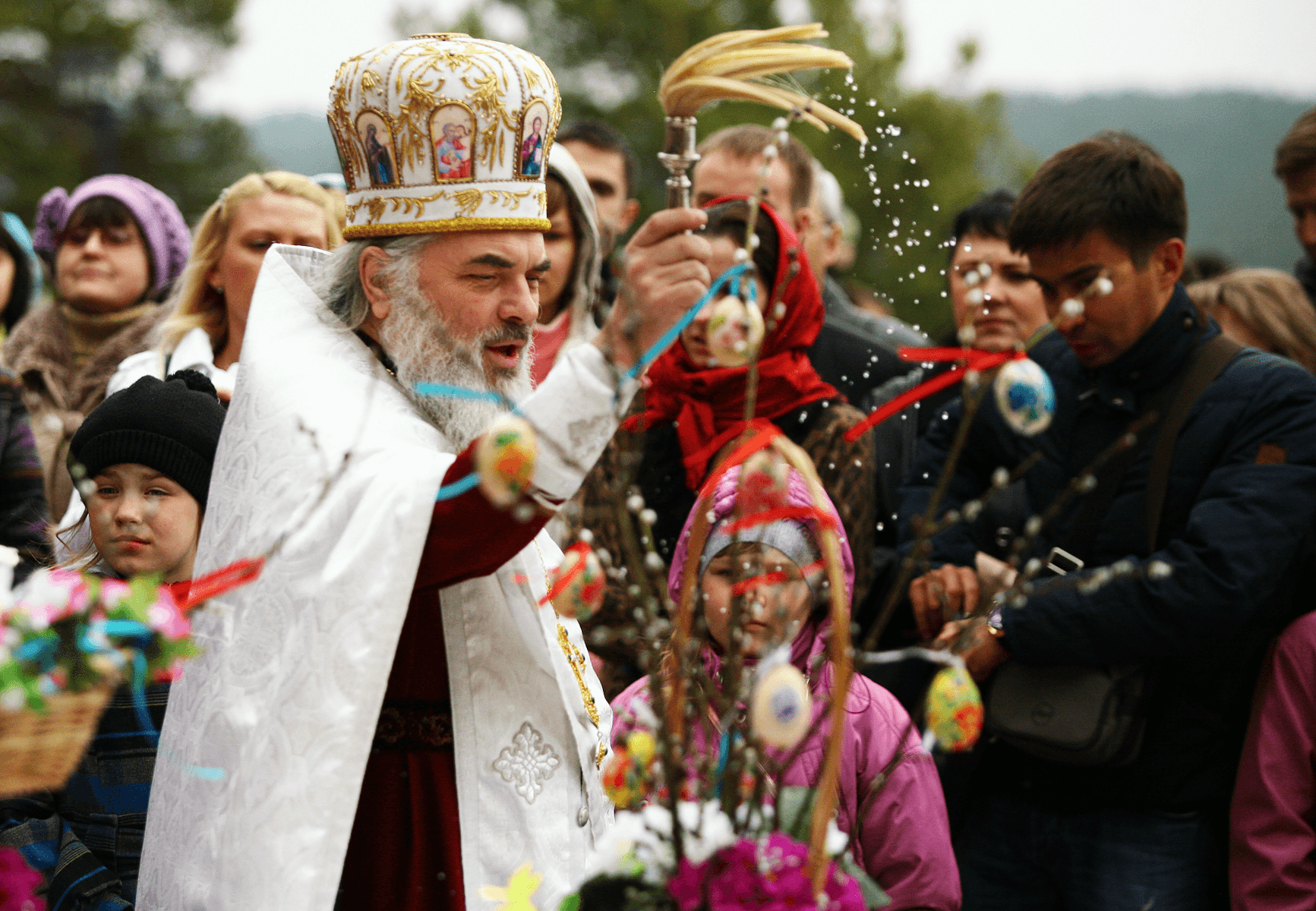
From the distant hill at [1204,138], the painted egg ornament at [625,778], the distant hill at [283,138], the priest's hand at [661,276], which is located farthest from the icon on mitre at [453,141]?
the distant hill at [283,138]

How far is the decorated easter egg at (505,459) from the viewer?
1.55 metres

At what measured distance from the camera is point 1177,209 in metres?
3.15

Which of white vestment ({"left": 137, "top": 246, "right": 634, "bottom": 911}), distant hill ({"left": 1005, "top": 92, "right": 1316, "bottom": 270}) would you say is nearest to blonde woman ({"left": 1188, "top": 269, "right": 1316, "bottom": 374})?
white vestment ({"left": 137, "top": 246, "right": 634, "bottom": 911})

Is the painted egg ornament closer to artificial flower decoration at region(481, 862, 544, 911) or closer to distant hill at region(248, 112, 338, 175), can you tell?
artificial flower decoration at region(481, 862, 544, 911)

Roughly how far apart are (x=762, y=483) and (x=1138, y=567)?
161cm

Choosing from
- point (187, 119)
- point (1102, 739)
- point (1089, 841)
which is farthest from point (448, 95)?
point (187, 119)

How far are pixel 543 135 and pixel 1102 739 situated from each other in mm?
1749

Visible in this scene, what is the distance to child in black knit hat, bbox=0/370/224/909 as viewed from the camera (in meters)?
2.60

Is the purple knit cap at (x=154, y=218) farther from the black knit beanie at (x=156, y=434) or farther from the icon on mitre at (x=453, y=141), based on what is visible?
the icon on mitre at (x=453, y=141)

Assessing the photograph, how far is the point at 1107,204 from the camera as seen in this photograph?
10.1 feet

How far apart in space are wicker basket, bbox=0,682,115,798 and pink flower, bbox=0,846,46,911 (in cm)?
25

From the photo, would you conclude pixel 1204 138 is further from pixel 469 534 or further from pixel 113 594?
pixel 113 594

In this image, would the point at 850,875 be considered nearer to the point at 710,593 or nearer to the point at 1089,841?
the point at 710,593

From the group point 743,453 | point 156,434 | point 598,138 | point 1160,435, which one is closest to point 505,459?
point 743,453
